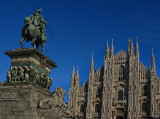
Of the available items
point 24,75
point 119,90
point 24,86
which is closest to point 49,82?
point 24,75

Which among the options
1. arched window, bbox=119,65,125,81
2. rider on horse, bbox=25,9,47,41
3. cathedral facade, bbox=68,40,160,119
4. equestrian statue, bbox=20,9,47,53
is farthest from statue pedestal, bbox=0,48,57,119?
arched window, bbox=119,65,125,81

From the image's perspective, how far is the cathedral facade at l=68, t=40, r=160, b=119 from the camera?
42281mm

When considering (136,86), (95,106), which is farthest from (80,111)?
(136,86)

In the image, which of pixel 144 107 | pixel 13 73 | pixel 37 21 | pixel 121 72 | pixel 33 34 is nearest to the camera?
pixel 13 73

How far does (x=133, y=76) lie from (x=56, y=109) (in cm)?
3589

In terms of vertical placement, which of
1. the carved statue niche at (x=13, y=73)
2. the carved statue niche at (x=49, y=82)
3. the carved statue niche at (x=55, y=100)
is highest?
the carved statue niche at (x=13, y=73)

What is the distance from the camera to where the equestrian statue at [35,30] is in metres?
11.9

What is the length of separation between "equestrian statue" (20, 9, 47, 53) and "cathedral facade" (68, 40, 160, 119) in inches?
1306

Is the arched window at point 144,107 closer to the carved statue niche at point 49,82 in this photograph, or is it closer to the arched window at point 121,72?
the arched window at point 121,72

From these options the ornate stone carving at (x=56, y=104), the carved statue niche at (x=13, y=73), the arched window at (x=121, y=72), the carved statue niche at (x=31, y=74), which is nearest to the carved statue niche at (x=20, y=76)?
the carved statue niche at (x=13, y=73)

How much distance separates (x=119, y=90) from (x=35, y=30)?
35804mm

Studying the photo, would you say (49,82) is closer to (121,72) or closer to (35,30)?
(35,30)

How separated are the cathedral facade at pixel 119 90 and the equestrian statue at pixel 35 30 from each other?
109 feet

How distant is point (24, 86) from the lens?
10648 millimetres
